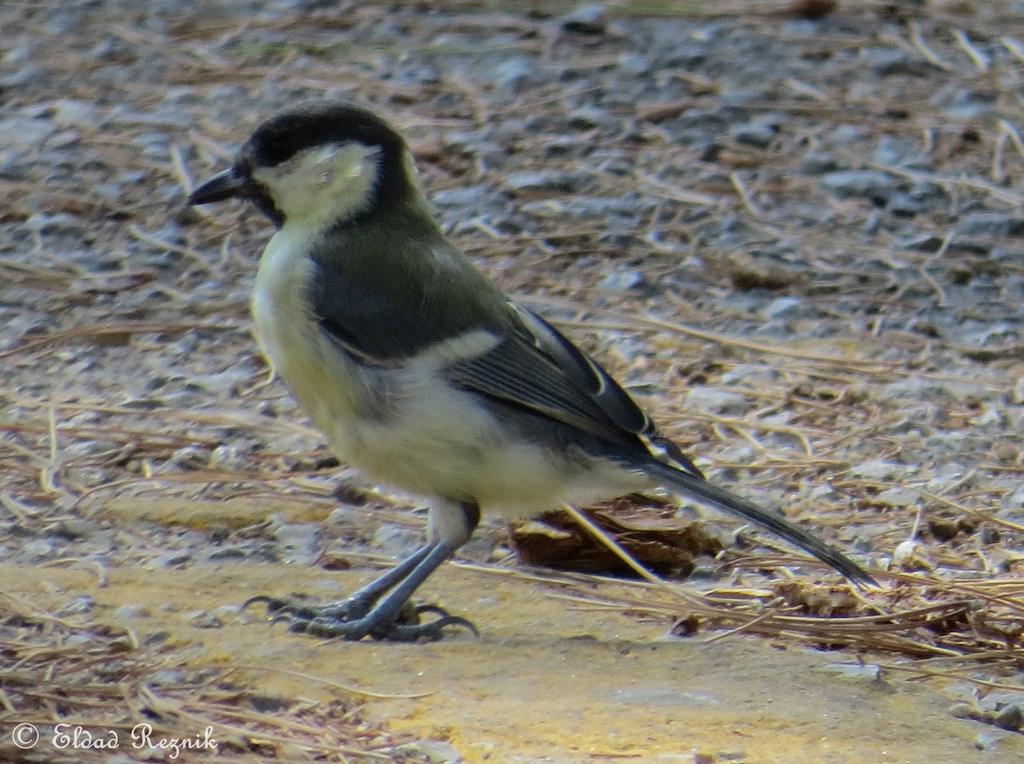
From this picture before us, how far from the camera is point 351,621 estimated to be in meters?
3.57

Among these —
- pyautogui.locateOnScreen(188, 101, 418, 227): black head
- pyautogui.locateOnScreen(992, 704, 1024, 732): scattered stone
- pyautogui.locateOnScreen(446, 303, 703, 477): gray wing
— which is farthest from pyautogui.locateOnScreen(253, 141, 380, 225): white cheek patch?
pyautogui.locateOnScreen(992, 704, 1024, 732): scattered stone

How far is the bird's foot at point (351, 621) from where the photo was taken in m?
3.48

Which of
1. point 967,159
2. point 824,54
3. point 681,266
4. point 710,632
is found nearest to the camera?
point 710,632

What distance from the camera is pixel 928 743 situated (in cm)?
296

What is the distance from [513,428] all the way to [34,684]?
4.08 feet

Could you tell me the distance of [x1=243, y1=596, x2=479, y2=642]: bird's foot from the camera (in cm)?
348

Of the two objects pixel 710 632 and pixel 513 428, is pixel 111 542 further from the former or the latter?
pixel 710 632

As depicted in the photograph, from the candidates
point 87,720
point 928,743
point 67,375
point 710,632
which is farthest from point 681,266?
point 87,720

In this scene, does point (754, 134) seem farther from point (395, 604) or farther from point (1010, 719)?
point (1010, 719)

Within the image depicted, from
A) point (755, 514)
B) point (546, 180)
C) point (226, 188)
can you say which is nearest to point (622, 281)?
point (546, 180)

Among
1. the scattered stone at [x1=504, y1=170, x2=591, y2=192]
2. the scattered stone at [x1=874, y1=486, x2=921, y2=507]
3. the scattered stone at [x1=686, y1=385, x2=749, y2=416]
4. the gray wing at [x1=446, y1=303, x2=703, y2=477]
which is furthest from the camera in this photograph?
the scattered stone at [x1=504, y1=170, x2=591, y2=192]

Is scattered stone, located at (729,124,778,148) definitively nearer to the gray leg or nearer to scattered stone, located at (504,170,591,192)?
scattered stone, located at (504,170,591,192)

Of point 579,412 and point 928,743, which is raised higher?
point 579,412

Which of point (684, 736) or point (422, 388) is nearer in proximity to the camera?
point (684, 736)
